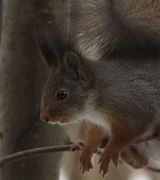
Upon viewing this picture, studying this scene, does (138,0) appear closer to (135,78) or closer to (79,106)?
(135,78)

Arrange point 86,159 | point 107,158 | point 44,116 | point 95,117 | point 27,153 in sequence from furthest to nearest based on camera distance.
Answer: point 86,159 < point 95,117 < point 107,158 < point 44,116 < point 27,153

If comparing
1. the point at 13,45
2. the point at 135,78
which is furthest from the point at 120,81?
the point at 13,45

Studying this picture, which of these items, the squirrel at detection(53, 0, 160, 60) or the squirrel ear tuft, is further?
the squirrel at detection(53, 0, 160, 60)

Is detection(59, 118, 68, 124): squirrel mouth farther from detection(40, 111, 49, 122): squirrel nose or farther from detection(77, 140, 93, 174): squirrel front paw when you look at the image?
detection(77, 140, 93, 174): squirrel front paw

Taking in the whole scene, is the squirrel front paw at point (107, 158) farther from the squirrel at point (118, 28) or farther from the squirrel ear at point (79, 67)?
the squirrel at point (118, 28)

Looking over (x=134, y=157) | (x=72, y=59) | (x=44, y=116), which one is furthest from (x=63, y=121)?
(x=134, y=157)

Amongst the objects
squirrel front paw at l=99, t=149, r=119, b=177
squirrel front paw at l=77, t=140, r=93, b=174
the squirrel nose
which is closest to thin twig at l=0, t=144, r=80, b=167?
the squirrel nose

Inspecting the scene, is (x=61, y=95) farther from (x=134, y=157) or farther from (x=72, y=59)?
(x=134, y=157)

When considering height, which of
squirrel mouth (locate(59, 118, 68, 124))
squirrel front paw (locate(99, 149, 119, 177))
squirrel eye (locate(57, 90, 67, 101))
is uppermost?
squirrel eye (locate(57, 90, 67, 101))
